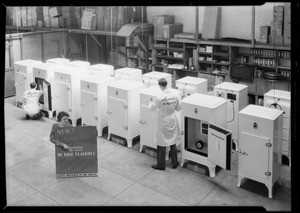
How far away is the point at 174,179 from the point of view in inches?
260

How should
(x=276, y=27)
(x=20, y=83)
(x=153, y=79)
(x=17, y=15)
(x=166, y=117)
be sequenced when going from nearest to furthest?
(x=166, y=117) → (x=153, y=79) → (x=276, y=27) → (x=20, y=83) → (x=17, y=15)

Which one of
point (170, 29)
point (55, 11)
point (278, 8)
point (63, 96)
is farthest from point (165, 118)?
point (55, 11)

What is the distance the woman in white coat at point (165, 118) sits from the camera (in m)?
6.66

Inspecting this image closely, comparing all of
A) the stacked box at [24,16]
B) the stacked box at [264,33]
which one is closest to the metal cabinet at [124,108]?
the stacked box at [264,33]

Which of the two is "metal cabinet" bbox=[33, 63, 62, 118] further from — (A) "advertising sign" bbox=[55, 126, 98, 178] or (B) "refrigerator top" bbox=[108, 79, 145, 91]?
(A) "advertising sign" bbox=[55, 126, 98, 178]

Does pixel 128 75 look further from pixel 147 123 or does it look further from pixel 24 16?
pixel 24 16

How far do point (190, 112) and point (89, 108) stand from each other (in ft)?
9.21

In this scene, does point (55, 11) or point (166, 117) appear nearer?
point (166, 117)

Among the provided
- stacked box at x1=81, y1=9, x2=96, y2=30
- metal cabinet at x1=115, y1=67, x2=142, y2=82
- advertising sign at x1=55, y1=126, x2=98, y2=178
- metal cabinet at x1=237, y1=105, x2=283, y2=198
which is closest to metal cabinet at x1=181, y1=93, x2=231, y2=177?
metal cabinet at x1=237, y1=105, x2=283, y2=198

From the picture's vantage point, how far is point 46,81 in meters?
9.55

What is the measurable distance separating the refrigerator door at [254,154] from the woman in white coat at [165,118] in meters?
1.28

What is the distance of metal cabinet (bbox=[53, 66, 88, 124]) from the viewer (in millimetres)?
8992

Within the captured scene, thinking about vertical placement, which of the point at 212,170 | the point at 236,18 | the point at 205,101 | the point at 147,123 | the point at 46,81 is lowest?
the point at 212,170

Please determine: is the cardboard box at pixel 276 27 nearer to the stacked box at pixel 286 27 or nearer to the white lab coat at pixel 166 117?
the stacked box at pixel 286 27
